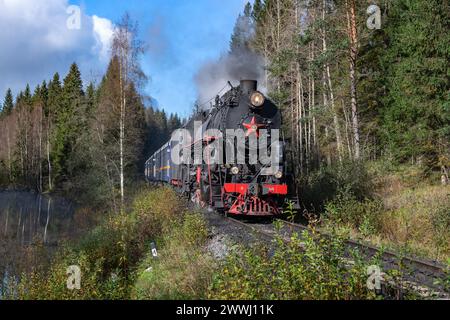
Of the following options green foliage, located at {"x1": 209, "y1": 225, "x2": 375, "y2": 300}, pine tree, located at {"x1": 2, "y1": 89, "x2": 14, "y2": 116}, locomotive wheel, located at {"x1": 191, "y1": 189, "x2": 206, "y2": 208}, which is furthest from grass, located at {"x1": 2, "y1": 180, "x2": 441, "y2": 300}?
pine tree, located at {"x1": 2, "y1": 89, "x2": 14, "y2": 116}

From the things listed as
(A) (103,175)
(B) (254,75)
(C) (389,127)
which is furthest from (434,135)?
(A) (103,175)

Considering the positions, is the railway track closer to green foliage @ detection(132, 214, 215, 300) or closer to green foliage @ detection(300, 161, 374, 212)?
green foliage @ detection(132, 214, 215, 300)

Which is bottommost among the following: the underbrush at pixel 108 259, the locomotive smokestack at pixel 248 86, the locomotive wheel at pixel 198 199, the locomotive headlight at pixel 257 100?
the underbrush at pixel 108 259

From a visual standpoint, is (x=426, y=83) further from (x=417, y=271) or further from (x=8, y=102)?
(x=8, y=102)

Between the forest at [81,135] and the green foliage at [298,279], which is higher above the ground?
the forest at [81,135]

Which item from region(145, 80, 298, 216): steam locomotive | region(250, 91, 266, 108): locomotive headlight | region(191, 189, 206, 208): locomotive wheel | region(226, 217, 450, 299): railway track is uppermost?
region(250, 91, 266, 108): locomotive headlight

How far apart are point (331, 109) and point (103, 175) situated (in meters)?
16.1

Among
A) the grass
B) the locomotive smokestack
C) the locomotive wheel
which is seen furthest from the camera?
the locomotive wheel

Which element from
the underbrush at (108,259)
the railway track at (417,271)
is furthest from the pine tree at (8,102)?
the railway track at (417,271)

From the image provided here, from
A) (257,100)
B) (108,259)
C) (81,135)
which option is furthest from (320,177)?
(81,135)

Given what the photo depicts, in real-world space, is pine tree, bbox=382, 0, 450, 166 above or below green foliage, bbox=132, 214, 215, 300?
above

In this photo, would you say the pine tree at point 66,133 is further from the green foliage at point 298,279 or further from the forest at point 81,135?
the green foliage at point 298,279

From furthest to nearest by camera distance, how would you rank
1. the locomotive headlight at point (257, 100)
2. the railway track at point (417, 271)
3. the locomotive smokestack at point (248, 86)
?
the locomotive smokestack at point (248, 86), the locomotive headlight at point (257, 100), the railway track at point (417, 271)

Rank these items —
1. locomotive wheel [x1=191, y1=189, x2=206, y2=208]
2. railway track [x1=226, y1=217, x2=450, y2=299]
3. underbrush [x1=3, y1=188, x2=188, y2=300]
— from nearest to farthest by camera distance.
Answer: railway track [x1=226, y1=217, x2=450, y2=299], underbrush [x1=3, y1=188, x2=188, y2=300], locomotive wheel [x1=191, y1=189, x2=206, y2=208]
